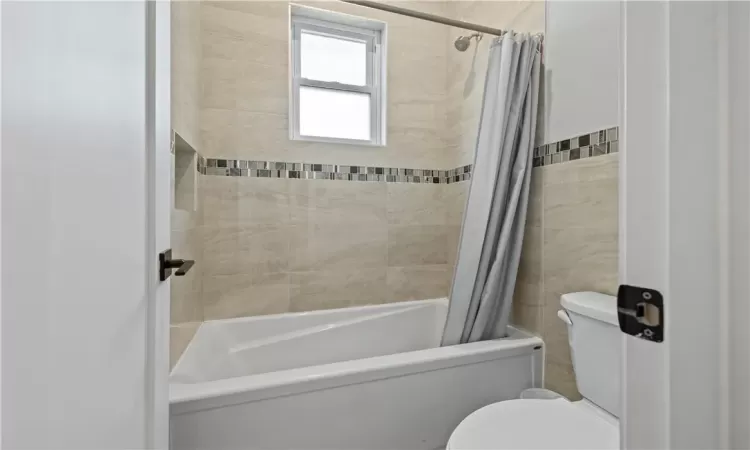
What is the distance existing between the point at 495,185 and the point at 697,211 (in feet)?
4.15

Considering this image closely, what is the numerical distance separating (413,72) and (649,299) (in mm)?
2209

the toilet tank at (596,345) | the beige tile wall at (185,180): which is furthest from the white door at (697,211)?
the beige tile wall at (185,180)

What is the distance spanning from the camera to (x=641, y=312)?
0.41 metres

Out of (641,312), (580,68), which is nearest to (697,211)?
(641,312)

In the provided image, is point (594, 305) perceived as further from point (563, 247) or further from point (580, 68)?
point (580, 68)

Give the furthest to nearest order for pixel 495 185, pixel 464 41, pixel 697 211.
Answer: pixel 464 41, pixel 495 185, pixel 697 211

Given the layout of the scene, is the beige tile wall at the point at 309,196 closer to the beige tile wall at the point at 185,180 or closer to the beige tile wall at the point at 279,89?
the beige tile wall at the point at 279,89

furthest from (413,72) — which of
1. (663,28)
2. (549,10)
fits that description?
(663,28)

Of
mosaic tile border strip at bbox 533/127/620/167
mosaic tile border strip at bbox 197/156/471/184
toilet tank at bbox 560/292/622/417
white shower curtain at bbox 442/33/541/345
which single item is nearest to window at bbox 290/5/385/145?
mosaic tile border strip at bbox 197/156/471/184

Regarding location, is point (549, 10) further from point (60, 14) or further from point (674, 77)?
point (60, 14)

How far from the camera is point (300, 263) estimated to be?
211 centimetres

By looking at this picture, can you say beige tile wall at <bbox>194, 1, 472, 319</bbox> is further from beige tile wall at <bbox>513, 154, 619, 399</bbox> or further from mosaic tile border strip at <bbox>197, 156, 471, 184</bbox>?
beige tile wall at <bbox>513, 154, 619, 399</bbox>

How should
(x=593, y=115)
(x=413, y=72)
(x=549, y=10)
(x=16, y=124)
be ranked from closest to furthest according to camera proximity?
1. (x=16, y=124)
2. (x=593, y=115)
3. (x=549, y=10)
4. (x=413, y=72)

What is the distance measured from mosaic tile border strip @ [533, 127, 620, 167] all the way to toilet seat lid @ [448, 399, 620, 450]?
0.93m
